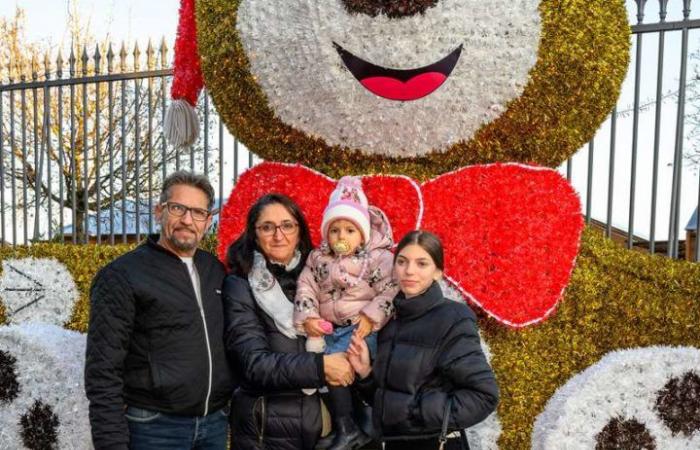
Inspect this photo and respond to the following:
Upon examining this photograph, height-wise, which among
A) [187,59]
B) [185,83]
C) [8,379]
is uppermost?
[187,59]

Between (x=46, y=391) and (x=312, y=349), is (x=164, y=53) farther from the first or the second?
(x=312, y=349)

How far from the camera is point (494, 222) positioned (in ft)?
10.3

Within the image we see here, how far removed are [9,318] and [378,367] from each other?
4295 millimetres

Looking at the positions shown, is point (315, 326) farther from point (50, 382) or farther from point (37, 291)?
point (37, 291)

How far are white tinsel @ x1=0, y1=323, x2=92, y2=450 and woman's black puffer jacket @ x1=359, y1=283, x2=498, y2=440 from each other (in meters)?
1.88

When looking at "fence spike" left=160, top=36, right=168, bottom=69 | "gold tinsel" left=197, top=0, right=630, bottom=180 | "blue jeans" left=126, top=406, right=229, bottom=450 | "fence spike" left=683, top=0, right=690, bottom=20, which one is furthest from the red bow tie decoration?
"fence spike" left=160, top=36, right=168, bottom=69

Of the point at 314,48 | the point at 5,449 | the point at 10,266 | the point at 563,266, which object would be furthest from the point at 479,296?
the point at 10,266

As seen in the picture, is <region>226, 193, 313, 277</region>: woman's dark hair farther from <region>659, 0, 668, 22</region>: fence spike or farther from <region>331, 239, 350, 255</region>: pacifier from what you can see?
<region>659, 0, 668, 22</region>: fence spike

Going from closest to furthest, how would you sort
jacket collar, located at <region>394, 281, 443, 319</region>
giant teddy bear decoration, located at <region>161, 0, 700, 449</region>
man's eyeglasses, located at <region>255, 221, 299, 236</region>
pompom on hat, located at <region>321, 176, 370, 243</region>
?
jacket collar, located at <region>394, 281, 443, 319</region> → man's eyeglasses, located at <region>255, 221, 299, 236</region> → pompom on hat, located at <region>321, 176, 370, 243</region> → giant teddy bear decoration, located at <region>161, 0, 700, 449</region>

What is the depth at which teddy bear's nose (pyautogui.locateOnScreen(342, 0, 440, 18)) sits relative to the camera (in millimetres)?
2922

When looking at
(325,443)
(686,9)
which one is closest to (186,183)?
(325,443)

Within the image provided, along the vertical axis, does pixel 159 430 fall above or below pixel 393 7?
below

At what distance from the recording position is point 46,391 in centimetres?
371

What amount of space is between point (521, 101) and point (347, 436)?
1.54m
